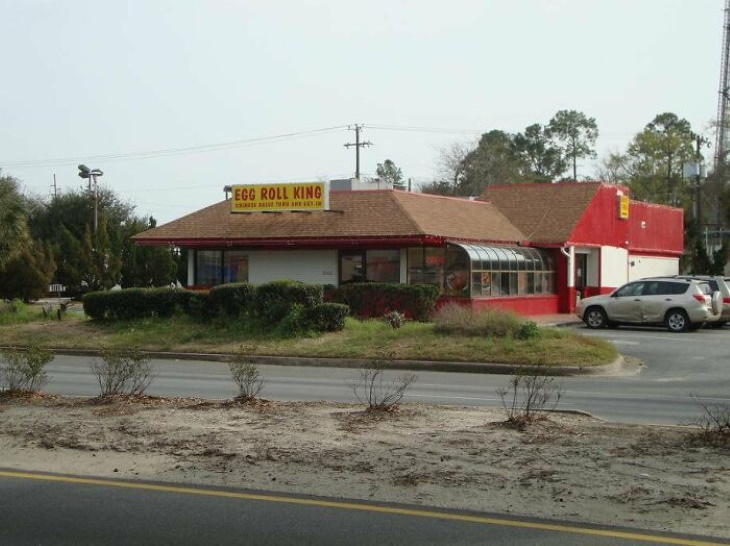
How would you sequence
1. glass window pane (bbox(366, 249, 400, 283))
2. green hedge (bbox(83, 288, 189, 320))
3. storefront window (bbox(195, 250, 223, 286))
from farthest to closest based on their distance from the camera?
storefront window (bbox(195, 250, 223, 286))
glass window pane (bbox(366, 249, 400, 283))
green hedge (bbox(83, 288, 189, 320))

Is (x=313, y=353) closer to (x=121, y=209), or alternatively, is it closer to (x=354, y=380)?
(x=354, y=380)

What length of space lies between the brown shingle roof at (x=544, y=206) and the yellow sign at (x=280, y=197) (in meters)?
9.65

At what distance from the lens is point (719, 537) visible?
6160mm

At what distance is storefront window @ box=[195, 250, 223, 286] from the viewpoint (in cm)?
3550

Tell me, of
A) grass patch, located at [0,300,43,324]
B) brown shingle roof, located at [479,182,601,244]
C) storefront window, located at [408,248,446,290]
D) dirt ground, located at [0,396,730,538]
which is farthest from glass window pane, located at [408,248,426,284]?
dirt ground, located at [0,396,730,538]

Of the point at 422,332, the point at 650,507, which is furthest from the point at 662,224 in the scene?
the point at 650,507

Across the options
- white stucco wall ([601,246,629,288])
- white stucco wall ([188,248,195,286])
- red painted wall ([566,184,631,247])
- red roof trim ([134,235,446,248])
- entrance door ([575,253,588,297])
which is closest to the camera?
red roof trim ([134,235,446,248])

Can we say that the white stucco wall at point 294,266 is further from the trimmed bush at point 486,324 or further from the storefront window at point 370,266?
the trimmed bush at point 486,324

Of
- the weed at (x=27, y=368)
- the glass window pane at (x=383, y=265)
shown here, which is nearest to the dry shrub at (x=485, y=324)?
the glass window pane at (x=383, y=265)

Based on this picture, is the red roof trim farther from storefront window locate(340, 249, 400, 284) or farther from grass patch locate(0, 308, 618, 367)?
grass patch locate(0, 308, 618, 367)

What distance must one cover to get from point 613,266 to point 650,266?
238 inches

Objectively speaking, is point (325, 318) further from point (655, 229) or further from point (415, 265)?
point (655, 229)

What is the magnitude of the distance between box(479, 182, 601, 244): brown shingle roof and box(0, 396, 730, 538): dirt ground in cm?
2768

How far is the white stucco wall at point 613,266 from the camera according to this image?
4078 cm
